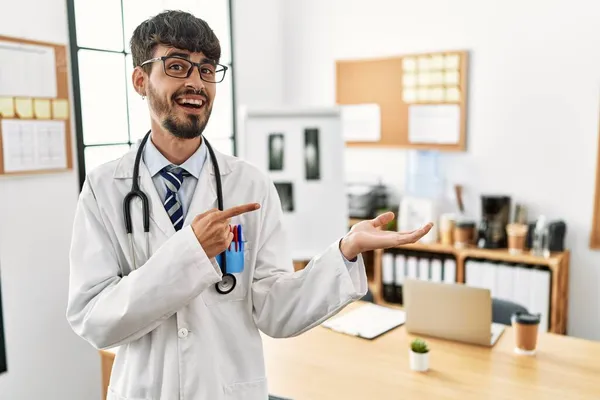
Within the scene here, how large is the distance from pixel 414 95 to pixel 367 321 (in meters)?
2.04

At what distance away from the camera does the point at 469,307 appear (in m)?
2.14

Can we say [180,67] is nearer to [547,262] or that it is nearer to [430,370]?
[430,370]

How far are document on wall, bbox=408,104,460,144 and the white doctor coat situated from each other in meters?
2.78

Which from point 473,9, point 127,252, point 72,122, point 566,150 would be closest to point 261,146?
point 72,122

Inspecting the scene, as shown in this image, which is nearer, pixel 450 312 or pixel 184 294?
pixel 184 294

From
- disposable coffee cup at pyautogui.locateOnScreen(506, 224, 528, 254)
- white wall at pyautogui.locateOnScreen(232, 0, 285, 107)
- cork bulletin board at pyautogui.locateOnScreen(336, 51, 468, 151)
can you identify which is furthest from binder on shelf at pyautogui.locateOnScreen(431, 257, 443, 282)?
white wall at pyautogui.locateOnScreen(232, 0, 285, 107)

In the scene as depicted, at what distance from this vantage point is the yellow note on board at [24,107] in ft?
8.34

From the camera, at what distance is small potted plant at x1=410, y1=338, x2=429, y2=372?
1.96 m

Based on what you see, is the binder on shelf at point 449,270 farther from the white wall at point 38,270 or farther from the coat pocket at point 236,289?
the coat pocket at point 236,289

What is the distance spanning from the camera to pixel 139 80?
1.32 meters

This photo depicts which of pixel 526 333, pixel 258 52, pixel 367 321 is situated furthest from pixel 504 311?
pixel 258 52

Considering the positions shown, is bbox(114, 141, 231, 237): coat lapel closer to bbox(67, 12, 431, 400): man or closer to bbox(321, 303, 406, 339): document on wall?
bbox(67, 12, 431, 400): man

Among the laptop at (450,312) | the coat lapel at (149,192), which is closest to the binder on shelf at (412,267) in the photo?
the laptop at (450,312)

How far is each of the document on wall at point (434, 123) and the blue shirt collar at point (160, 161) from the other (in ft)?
9.38
